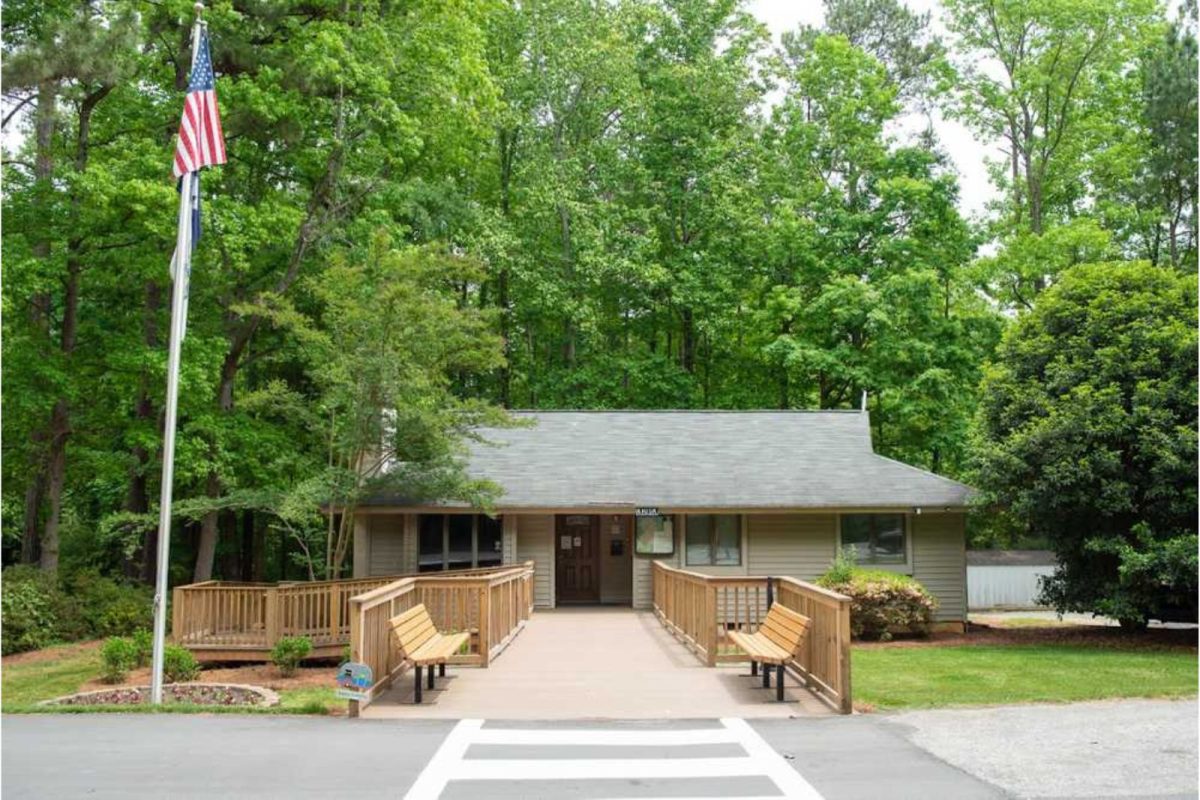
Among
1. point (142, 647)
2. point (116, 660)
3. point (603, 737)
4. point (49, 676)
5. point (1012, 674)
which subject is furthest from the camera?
point (49, 676)

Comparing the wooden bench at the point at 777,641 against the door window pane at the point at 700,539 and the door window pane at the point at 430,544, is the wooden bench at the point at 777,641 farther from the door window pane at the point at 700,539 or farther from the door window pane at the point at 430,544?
the door window pane at the point at 430,544

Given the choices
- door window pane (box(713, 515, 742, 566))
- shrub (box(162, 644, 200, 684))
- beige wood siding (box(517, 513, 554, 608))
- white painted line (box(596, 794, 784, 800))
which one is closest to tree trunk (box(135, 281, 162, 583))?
beige wood siding (box(517, 513, 554, 608))

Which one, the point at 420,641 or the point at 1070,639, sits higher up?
the point at 420,641

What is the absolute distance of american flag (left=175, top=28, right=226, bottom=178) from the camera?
467 inches

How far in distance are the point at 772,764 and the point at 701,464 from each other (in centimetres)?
1421

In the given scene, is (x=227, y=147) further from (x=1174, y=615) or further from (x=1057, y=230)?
(x=1057, y=230)

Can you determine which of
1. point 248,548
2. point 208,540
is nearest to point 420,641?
point 208,540

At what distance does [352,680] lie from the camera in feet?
29.1

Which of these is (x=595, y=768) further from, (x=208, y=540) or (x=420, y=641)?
(x=208, y=540)

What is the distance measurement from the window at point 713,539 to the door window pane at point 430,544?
16.0ft

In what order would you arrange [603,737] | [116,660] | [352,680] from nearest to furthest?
[603,737], [352,680], [116,660]

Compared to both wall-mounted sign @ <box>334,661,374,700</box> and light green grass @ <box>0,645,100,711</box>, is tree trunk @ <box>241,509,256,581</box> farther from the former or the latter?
wall-mounted sign @ <box>334,661,374,700</box>

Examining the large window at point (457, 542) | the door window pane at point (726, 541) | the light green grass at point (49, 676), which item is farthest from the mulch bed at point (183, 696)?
the door window pane at point (726, 541)

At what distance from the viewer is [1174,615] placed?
55.0 feet
